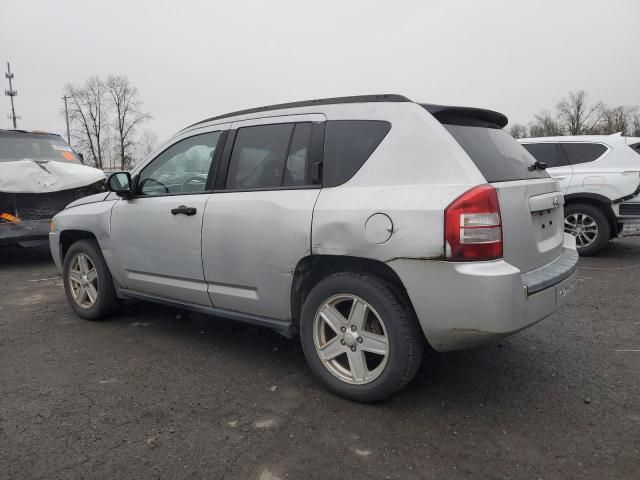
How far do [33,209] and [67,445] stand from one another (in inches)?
233

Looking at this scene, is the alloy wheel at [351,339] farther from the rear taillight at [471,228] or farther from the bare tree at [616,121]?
the bare tree at [616,121]

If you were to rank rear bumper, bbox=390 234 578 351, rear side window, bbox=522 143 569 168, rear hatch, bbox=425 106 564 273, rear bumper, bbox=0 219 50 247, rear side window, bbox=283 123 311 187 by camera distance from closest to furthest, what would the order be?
1. rear bumper, bbox=390 234 578 351
2. rear hatch, bbox=425 106 564 273
3. rear side window, bbox=283 123 311 187
4. rear bumper, bbox=0 219 50 247
5. rear side window, bbox=522 143 569 168

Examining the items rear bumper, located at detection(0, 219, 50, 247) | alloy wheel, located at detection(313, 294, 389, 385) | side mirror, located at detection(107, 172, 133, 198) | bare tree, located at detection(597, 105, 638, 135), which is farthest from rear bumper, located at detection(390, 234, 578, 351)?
bare tree, located at detection(597, 105, 638, 135)

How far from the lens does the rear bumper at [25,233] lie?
6.96 meters

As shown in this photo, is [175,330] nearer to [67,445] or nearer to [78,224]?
[78,224]

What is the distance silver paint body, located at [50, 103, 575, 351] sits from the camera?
246cm

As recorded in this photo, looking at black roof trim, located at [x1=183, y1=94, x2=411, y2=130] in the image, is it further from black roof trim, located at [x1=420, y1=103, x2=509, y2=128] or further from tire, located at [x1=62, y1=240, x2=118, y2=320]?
tire, located at [x1=62, y1=240, x2=118, y2=320]

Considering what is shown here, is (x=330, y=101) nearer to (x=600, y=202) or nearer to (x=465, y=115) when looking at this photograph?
(x=465, y=115)

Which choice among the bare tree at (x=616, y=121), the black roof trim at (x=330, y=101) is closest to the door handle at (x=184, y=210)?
the black roof trim at (x=330, y=101)

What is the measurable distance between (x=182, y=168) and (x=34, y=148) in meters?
5.75

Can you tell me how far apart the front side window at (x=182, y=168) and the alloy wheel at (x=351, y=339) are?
1408mm

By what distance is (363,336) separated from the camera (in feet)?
9.11

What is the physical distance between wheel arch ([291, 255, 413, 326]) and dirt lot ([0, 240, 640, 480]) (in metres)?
0.58

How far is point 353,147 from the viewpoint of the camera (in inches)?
114
